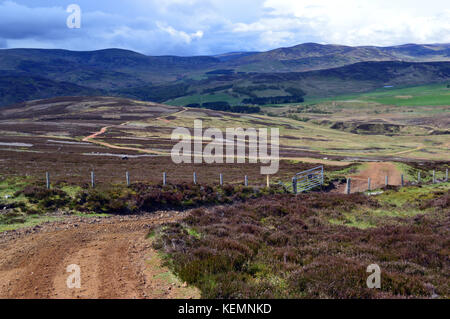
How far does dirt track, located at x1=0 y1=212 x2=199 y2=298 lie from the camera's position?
8180 millimetres

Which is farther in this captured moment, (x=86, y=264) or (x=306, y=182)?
(x=306, y=182)

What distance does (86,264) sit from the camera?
9.96 meters

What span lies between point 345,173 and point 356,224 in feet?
84.4

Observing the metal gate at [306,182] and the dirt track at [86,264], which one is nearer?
the dirt track at [86,264]

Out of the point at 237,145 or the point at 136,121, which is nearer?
the point at 237,145

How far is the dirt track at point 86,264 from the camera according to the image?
818cm

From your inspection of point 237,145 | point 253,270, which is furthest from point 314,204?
point 237,145

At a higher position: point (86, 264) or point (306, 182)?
point (86, 264)

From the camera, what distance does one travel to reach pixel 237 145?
74062mm

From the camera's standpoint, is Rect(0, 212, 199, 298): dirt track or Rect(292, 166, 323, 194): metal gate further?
Rect(292, 166, 323, 194): metal gate

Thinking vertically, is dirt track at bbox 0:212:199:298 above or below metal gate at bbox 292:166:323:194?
above

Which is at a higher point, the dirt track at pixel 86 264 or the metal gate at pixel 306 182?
the dirt track at pixel 86 264
